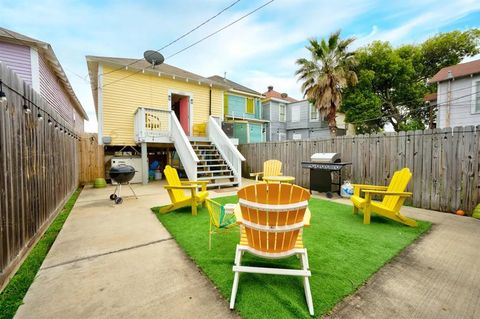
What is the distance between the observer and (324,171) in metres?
6.35

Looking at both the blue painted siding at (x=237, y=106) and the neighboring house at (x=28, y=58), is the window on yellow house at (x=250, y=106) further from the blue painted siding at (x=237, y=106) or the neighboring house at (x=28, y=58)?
the neighboring house at (x=28, y=58)

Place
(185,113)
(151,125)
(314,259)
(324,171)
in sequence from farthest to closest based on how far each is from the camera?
1. (185,113)
2. (151,125)
3. (324,171)
4. (314,259)

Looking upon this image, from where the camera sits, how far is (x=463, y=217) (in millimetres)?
4301

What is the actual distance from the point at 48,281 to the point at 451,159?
23.0ft

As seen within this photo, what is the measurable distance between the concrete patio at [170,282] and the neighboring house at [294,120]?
1593cm

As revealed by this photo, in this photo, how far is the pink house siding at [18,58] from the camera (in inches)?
259

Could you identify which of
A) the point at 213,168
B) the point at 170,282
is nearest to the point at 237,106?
the point at 213,168

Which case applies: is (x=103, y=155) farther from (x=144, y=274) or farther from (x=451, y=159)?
(x=451, y=159)

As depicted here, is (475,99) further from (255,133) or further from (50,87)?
(50,87)

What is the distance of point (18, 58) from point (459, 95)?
17.8 m

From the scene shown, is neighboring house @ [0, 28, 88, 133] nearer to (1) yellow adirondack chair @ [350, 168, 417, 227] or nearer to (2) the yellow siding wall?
(2) the yellow siding wall

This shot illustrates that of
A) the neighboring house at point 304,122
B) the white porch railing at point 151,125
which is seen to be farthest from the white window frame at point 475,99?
the white porch railing at point 151,125

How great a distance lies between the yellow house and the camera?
828cm

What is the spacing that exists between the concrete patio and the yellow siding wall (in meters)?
6.87
